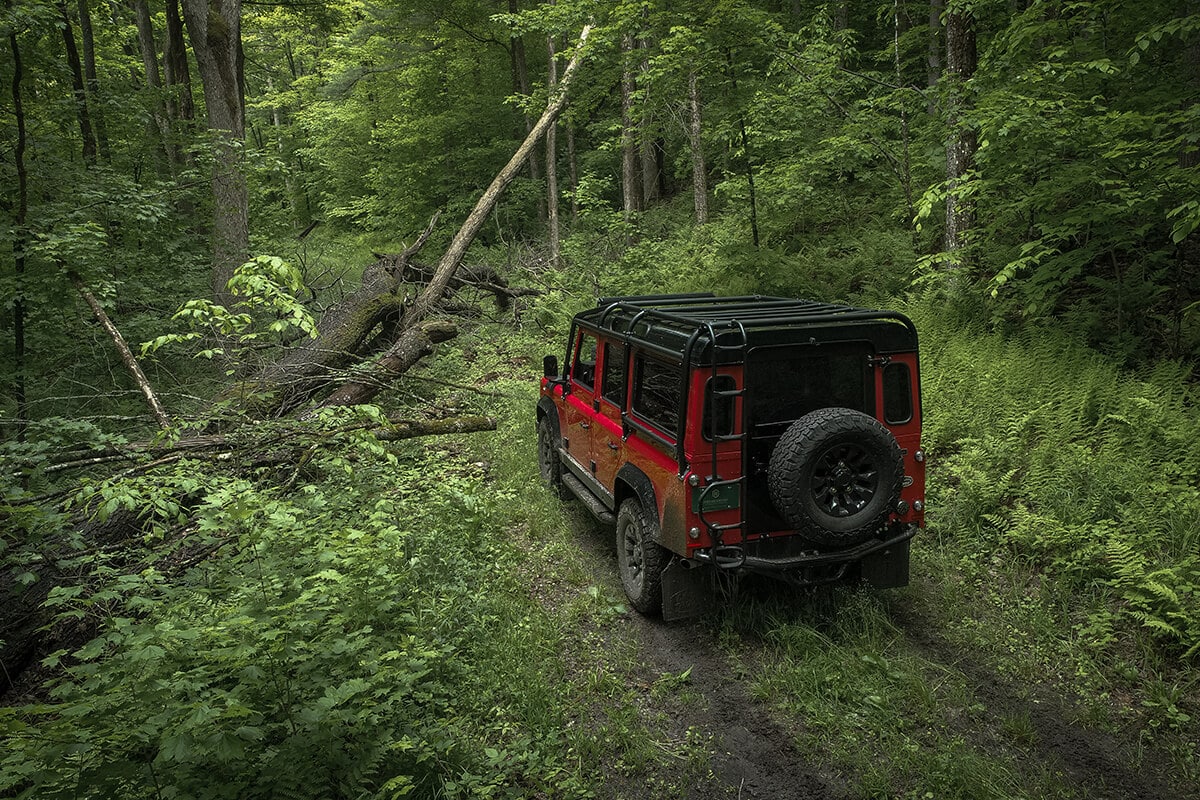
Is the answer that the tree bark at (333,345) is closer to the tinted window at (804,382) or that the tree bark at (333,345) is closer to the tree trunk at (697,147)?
the tinted window at (804,382)

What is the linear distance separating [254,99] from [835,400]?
113ft

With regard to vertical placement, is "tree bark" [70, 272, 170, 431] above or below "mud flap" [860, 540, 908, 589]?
above

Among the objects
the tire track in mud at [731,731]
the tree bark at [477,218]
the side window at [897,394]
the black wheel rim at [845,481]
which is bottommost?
the tire track in mud at [731,731]

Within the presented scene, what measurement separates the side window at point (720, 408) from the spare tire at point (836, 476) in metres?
A: 0.38

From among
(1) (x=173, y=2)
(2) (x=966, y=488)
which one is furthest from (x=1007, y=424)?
(1) (x=173, y=2)

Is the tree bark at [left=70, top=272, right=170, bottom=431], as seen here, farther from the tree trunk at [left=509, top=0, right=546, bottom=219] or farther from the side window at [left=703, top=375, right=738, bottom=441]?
the tree trunk at [left=509, top=0, right=546, bottom=219]

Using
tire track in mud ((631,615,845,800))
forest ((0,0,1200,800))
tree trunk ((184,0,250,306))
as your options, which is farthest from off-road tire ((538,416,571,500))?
tree trunk ((184,0,250,306))

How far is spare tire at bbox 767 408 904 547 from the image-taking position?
462cm

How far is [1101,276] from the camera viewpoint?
8.95 metres

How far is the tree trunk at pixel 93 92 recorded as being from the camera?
1094 cm

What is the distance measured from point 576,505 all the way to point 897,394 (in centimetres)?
401

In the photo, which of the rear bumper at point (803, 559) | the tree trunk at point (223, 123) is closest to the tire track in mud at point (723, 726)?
the rear bumper at point (803, 559)

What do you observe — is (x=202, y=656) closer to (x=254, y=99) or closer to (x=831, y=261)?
(x=831, y=261)

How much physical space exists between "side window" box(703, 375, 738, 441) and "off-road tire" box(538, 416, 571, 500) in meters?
3.43
